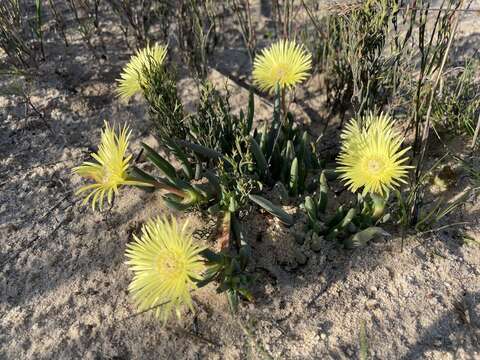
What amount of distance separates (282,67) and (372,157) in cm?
50

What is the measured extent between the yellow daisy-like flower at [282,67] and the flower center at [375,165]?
40cm

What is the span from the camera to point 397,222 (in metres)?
1.32

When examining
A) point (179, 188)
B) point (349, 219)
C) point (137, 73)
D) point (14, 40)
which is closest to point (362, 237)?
point (349, 219)

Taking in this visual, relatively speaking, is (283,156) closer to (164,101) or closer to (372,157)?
(372,157)

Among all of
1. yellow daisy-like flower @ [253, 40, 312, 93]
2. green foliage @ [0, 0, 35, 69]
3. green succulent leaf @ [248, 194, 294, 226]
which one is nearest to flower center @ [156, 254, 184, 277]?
green succulent leaf @ [248, 194, 294, 226]

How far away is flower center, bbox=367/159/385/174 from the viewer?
47.5 inches

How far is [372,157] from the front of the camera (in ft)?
4.10

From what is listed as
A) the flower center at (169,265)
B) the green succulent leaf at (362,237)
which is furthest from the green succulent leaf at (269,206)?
the flower center at (169,265)

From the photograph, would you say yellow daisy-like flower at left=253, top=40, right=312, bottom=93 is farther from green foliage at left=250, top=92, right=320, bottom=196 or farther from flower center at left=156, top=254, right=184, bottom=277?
flower center at left=156, top=254, right=184, bottom=277

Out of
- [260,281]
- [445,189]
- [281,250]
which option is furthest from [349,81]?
[260,281]

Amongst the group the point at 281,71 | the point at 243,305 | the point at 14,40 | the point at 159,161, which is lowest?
the point at 243,305

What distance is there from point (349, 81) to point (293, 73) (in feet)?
0.84

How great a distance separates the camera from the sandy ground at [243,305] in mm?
1151

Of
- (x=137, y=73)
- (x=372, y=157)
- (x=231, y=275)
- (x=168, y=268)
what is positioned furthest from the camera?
(x=137, y=73)
